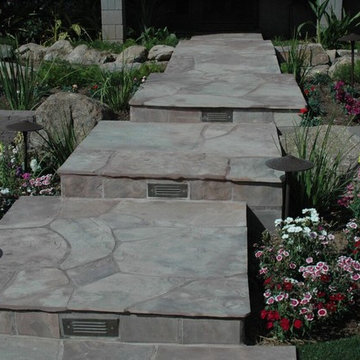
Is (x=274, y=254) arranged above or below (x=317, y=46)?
below

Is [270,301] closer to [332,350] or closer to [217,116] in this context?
[332,350]

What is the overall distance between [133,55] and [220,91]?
8.14 ft

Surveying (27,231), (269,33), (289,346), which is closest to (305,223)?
(289,346)

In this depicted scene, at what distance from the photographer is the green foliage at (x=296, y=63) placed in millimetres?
8230

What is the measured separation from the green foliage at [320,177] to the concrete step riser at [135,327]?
1694 millimetres

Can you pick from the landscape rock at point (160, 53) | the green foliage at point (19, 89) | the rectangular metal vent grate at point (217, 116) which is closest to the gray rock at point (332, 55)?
the landscape rock at point (160, 53)

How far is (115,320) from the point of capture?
12.8 feet

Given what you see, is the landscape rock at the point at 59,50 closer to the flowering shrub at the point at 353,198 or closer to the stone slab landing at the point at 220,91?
the stone slab landing at the point at 220,91

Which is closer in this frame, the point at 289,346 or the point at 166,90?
the point at 289,346

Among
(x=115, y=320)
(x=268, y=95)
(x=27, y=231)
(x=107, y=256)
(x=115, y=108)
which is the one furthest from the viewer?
(x=115, y=108)

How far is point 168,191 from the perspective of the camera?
17.2 ft

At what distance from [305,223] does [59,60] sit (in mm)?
5335

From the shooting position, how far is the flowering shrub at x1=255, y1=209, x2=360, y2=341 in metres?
4.00

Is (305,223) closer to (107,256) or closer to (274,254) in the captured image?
(274,254)
